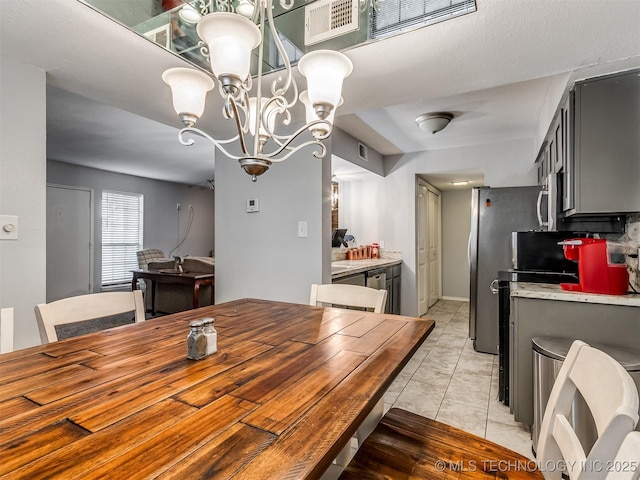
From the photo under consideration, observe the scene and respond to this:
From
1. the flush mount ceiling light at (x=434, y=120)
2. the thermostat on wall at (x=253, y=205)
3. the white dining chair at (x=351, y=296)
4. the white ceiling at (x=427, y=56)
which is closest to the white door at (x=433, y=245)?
the flush mount ceiling light at (x=434, y=120)

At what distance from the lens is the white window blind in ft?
21.1

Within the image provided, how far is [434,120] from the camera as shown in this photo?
10.5ft

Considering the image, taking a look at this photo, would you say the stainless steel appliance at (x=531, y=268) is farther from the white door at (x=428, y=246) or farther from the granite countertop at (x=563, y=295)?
the white door at (x=428, y=246)

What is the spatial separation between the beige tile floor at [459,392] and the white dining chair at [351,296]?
91 centimetres

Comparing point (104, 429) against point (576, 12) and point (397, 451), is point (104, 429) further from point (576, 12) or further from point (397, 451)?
point (576, 12)

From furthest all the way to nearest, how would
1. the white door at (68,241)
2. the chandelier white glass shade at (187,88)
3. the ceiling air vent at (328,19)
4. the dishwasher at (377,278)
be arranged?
1. the white door at (68,241)
2. the dishwasher at (377,278)
3. the ceiling air vent at (328,19)
4. the chandelier white glass shade at (187,88)

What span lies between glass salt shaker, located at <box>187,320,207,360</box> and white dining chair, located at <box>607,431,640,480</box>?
0.95m

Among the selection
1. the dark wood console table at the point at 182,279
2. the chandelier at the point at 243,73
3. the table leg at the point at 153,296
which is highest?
the chandelier at the point at 243,73

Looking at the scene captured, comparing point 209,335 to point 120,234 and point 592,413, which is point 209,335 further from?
point 120,234

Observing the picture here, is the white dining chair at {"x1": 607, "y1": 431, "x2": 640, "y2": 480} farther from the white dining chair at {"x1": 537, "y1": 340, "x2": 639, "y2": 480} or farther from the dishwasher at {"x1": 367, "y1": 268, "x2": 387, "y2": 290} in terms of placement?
the dishwasher at {"x1": 367, "y1": 268, "x2": 387, "y2": 290}

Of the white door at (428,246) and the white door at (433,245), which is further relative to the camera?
the white door at (433,245)

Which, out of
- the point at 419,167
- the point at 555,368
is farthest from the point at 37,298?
the point at 419,167

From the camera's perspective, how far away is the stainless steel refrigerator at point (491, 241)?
323 cm

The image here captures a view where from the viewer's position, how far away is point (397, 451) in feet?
3.12
